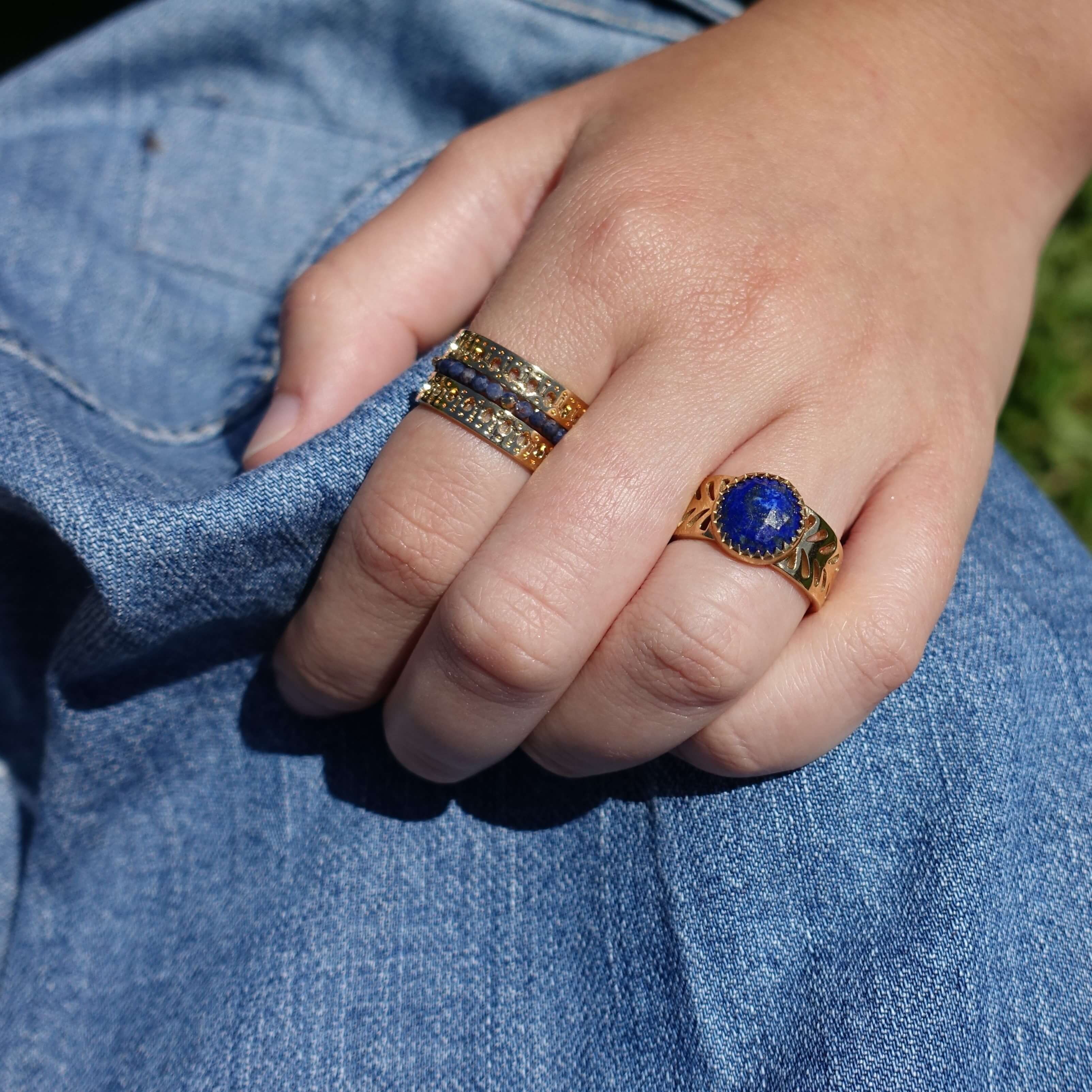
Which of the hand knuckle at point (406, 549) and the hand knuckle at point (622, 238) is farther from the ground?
the hand knuckle at point (622, 238)

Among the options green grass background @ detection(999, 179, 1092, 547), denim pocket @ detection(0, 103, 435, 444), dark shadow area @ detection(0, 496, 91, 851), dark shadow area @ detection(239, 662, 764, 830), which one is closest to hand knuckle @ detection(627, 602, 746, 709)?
dark shadow area @ detection(239, 662, 764, 830)

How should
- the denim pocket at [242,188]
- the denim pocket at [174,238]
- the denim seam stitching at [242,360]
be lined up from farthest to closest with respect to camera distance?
the denim pocket at [242,188] < the denim pocket at [174,238] < the denim seam stitching at [242,360]

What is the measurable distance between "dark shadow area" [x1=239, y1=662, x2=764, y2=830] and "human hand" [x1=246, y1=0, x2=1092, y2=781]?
107mm

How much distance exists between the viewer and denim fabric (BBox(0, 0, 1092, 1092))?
3.25 ft

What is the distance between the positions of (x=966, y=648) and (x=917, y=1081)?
491mm

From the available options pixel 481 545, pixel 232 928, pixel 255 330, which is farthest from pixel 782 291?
pixel 232 928

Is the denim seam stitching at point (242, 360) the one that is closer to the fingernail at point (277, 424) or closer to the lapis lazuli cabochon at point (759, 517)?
the fingernail at point (277, 424)

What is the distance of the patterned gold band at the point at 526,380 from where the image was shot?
37.9 inches

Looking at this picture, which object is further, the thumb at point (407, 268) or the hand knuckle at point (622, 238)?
the thumb at point (407, 268)

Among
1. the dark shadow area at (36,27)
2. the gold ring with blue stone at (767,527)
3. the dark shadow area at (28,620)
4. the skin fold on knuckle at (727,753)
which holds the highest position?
the gold ring with blue stone at (767,527)

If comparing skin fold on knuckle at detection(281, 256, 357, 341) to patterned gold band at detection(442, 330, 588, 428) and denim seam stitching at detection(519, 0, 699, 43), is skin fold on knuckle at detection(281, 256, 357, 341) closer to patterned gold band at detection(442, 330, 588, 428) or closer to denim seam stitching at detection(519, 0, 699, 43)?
patterned gold band at detection(442, 330, 588, 428)

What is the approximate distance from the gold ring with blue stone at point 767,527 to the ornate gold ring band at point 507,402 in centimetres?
17

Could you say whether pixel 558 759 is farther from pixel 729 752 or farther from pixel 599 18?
pixel 599 18

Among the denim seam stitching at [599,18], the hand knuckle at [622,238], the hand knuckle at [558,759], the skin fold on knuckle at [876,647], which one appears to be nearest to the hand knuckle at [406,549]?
the hand knuckle at [558,759]
